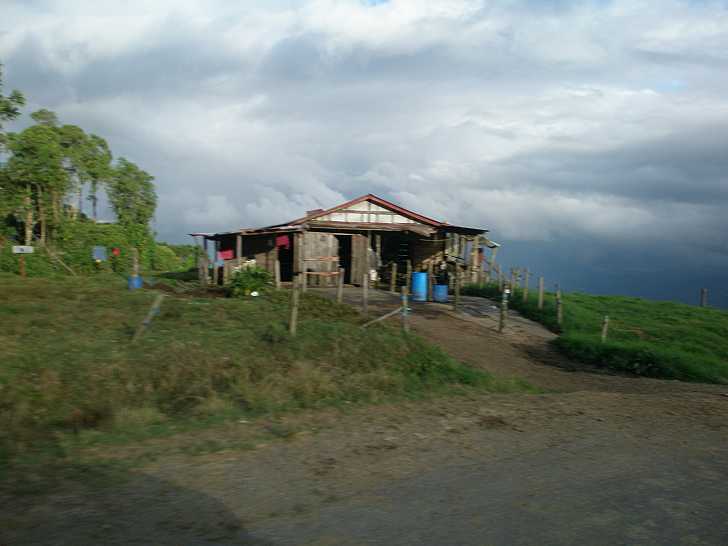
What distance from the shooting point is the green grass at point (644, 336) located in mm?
14320

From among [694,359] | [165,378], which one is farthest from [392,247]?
[165,378]

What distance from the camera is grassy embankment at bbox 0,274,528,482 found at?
7461 millimetres

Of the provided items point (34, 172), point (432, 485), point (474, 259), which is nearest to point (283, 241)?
point (474, 259)

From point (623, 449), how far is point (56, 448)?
6455 millimetres

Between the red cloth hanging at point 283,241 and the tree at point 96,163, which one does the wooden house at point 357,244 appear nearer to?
the red cloth hanging at point 283,241

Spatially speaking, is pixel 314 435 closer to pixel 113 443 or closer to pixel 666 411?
pixel 113 443

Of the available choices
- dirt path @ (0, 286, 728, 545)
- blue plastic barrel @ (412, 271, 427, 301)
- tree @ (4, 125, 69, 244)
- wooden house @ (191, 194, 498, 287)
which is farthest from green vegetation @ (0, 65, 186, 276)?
dirt path @ (0, 286, 728, 545)

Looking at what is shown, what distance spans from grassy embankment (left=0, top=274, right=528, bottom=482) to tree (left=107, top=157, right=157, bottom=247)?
24628 millimetres

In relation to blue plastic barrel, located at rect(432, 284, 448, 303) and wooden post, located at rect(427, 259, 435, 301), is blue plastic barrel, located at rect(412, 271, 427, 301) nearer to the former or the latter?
wooden post, located at rect(427, 259, 435, 301)

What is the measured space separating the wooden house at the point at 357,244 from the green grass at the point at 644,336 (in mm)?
3307

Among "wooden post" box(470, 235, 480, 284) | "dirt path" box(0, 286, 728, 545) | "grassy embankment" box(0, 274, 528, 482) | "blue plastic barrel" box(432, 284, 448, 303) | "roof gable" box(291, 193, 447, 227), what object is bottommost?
"dirt path" box(0, 286, 728, 545)

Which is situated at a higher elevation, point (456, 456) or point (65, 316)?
point (65, 316)

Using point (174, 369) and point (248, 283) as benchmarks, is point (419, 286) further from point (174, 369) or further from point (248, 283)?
point (174, 369)

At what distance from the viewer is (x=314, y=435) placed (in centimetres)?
738
